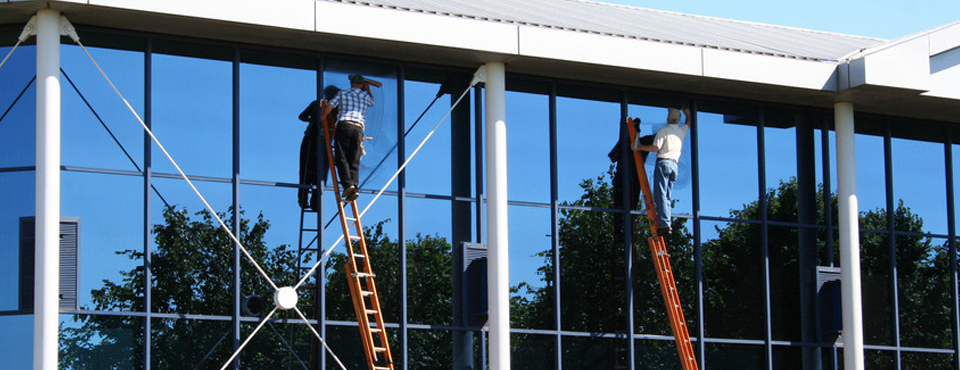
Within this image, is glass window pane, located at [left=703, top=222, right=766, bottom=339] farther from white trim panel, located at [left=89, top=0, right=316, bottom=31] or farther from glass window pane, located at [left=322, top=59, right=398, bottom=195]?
white trim panel, located at [left=89, top=0, right=316, bottom=31]

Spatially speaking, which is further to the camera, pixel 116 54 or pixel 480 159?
pixel 480 159

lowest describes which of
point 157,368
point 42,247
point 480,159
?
point 157,368

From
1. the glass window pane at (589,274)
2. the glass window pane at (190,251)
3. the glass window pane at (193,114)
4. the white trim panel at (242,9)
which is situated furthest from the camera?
the glass window pane at (589,274)

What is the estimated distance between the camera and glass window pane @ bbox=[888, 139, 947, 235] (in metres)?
22.3

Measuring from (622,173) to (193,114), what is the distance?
20.3 ft

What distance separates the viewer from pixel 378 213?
18516 mm

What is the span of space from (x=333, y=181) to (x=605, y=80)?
4.44m

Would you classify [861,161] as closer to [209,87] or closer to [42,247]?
[209,87]

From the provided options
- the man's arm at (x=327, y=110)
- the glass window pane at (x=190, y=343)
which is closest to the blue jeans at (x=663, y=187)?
the man's arm at (x=327, y=110)

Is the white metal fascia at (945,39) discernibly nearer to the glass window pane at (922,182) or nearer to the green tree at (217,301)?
the glass window pane at (922,182)

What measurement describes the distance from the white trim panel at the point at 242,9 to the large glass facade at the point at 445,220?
86 centimetres

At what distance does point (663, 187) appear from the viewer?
19.8 metres

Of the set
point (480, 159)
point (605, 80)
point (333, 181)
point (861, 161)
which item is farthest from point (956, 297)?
point (333, 181)

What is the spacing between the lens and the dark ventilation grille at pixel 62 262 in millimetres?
16453
